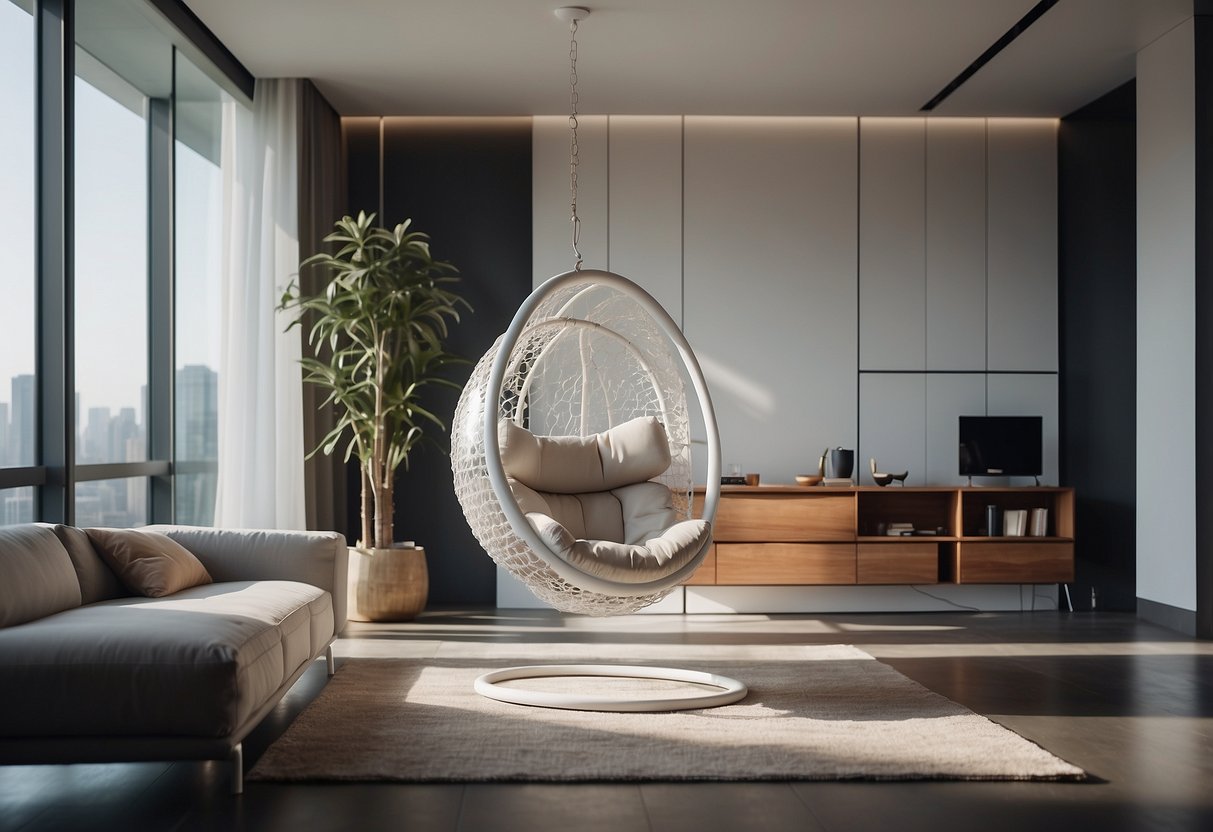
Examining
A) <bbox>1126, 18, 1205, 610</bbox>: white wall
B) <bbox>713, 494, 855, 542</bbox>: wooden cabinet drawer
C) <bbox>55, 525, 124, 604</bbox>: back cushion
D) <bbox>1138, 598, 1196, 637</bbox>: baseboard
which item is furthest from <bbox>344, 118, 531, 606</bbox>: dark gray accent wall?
<bbox>1138, 598, 1196, 637</bbox>: baseboard

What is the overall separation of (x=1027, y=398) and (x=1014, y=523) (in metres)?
0.83

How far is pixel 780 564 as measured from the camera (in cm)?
612

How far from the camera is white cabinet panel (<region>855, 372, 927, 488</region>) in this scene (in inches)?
260

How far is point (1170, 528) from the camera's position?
5449 millimetres

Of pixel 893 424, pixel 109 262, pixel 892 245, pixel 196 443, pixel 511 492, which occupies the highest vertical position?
pixel 892 245

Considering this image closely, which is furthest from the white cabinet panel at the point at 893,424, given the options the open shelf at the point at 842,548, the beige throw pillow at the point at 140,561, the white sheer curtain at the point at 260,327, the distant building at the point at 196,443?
the beige throw pillow at the point at 140,561

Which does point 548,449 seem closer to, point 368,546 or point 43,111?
point 368,546

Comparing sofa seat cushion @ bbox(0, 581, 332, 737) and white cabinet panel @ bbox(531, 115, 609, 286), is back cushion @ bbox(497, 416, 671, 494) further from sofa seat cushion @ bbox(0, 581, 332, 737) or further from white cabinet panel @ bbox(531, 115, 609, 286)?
white cabinet panel @ bbox(531, 115, 609, 286)

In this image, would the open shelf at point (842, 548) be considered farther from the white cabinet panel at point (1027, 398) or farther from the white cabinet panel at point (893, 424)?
the white cabinet panel at point (1027, 398)

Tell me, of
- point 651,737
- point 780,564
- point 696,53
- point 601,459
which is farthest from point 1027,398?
point 651,737

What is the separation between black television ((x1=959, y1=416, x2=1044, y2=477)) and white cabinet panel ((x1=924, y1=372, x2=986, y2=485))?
0.20 m

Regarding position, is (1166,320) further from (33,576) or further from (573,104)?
(33,576)

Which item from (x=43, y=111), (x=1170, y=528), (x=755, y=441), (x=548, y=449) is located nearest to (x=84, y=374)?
(x=43, y=111)

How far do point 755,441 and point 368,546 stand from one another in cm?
231
